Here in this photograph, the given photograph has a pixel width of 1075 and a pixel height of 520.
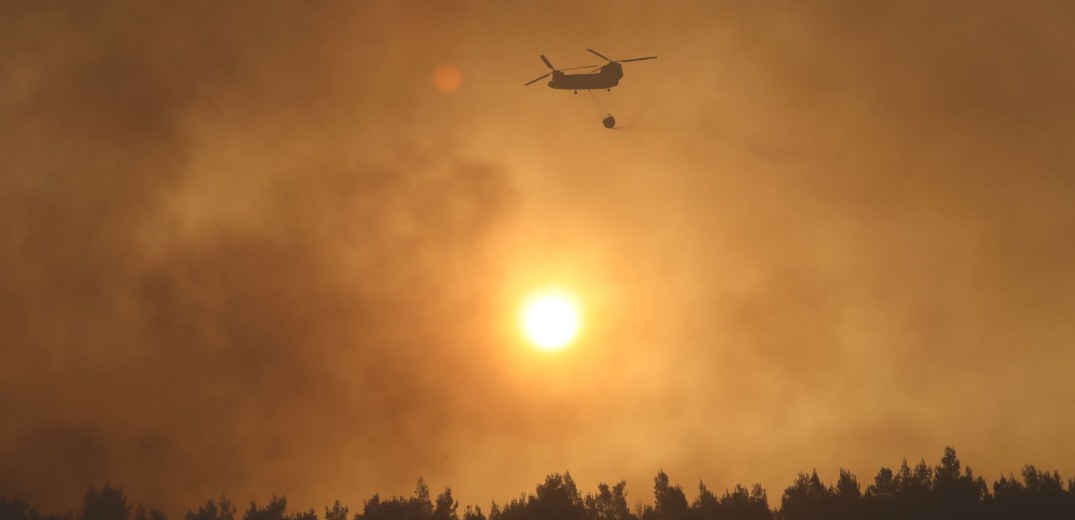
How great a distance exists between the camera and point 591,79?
101562mm

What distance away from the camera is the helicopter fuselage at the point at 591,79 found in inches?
3981

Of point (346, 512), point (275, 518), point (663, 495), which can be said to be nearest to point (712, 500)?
point (663, 495)

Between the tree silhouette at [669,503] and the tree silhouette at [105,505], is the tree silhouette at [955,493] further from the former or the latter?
the tree silhouette at [105,505]

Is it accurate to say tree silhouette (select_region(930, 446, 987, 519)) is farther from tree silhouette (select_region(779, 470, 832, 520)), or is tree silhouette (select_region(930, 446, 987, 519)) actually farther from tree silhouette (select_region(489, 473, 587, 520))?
tree silhouette (select_region(489, 473, 587, 520))

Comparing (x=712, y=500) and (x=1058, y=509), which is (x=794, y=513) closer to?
(x=712, y=500)

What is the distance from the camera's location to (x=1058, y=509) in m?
94.6

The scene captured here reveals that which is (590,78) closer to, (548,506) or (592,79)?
(592,79)

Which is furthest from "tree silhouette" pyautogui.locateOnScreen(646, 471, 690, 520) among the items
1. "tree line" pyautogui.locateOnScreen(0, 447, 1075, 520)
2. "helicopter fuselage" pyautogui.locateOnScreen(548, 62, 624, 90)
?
"helicopter fuselage" pyautogui.locateOnScreen(548, 62, 624, 90)

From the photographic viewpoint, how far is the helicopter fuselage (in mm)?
101125

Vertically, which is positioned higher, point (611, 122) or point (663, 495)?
point (611, 122)

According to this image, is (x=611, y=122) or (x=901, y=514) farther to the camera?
(x=611, y=122)

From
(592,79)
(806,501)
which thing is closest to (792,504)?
(806,501)

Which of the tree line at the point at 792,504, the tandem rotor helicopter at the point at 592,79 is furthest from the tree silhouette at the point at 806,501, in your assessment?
the tandem rotor helicopter at the point at 592,79

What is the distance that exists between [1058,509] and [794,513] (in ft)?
84.9
